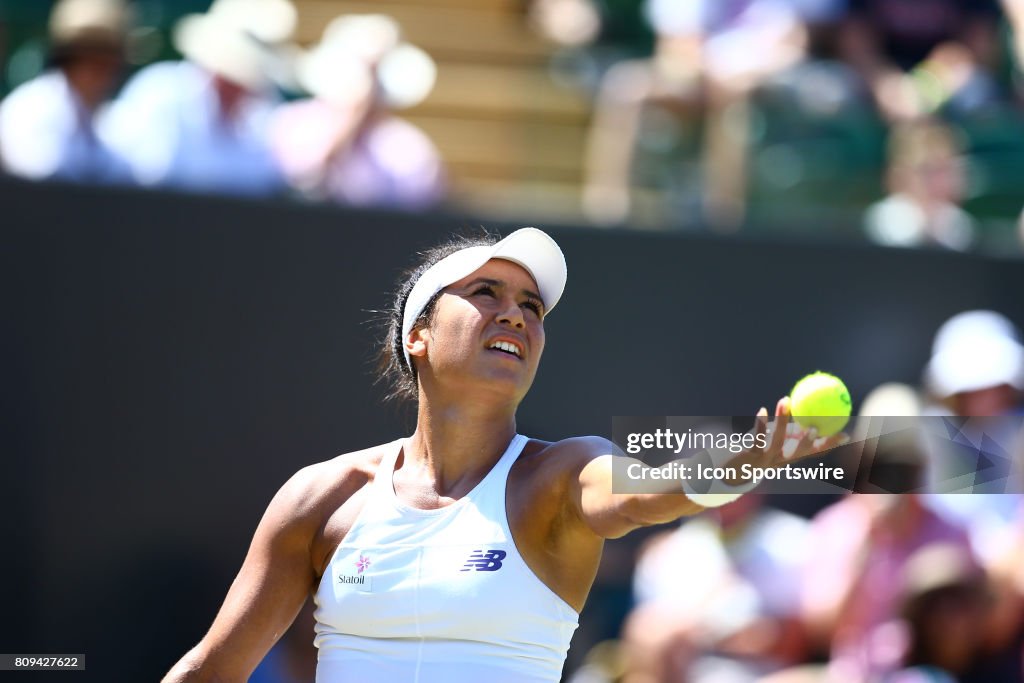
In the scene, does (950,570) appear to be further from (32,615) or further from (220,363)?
(32,615)

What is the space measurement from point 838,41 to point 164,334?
3697mm

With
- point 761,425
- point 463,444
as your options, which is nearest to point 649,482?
point 761,425

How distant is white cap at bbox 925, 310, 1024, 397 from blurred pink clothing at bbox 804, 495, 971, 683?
0.63m

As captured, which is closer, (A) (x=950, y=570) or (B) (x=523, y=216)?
(A) (x=950, y=570)

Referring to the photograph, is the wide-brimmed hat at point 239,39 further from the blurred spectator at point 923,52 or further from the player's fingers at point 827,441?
the player's fingers at point 827,441

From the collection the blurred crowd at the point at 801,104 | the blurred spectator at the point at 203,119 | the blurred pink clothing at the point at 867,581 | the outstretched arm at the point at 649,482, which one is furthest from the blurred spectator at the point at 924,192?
the outstretched arm at the point at 649,482

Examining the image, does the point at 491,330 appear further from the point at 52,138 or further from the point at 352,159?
the point at 352,159

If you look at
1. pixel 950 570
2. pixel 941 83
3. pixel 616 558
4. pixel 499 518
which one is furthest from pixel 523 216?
pixel 499 518

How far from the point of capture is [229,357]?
5426 mm

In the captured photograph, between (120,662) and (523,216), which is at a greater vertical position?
(523,216)

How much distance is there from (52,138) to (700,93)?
9.15 ft

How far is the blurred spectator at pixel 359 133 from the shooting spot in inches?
238

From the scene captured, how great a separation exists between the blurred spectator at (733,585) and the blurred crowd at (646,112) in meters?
1.31

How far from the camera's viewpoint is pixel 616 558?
560 cm
